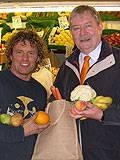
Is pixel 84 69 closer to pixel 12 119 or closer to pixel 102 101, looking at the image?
pixel 102 101

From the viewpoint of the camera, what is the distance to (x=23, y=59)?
9.33 ft

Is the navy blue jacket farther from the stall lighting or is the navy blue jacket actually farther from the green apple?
the stall lighting

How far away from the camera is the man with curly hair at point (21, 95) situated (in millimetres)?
2697

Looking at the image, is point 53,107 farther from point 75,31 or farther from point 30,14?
point 30,14

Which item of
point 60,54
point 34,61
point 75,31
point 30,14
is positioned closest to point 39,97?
point 34,61

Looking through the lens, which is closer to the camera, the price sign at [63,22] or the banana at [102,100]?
the banana at [102,100]

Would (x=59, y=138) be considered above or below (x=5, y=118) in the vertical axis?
below

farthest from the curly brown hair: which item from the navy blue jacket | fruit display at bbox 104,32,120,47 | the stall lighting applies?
fruit display at bbox 104,32,120,47

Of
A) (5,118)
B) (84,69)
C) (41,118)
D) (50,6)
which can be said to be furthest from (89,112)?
(50,6)

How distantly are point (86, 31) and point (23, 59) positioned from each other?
0.48 m

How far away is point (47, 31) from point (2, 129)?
9.53 ft

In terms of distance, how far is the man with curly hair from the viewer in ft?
8.85

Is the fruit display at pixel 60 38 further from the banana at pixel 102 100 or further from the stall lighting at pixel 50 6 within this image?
the banana at pixel 102 100

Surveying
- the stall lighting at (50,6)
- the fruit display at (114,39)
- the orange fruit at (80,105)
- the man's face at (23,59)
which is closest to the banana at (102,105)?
the orange fruit at (80,105)
